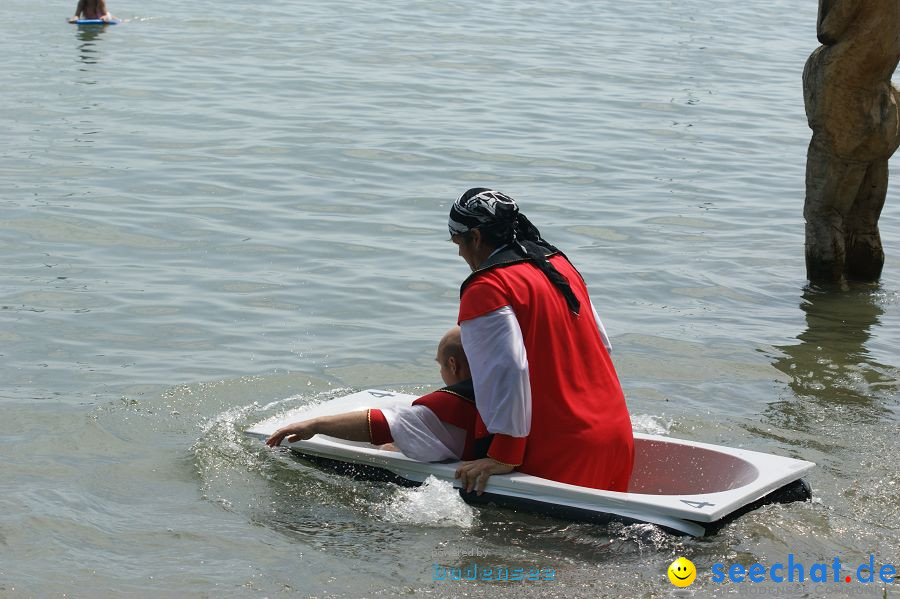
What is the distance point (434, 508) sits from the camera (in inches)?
235

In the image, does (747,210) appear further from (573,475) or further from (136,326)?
(573,475)

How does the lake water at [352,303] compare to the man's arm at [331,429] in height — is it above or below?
below

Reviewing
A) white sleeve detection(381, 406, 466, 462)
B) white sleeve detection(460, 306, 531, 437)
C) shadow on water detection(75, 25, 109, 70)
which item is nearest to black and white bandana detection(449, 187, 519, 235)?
white sleeve detection(460, 306, 531, 437)

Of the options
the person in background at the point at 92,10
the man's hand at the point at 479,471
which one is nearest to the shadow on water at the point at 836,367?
the man's hand at the point at 479,471

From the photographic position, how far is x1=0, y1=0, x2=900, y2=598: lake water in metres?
5.77

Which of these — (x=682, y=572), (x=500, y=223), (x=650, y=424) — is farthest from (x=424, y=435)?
(x=650, y=424)

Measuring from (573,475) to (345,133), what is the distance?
1081cm

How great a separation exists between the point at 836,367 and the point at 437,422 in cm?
392

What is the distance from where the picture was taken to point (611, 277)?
35.5 feet

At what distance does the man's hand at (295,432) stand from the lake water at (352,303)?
25cm

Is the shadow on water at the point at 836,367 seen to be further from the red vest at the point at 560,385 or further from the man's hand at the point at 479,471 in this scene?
the man's hand at the point at 479,471

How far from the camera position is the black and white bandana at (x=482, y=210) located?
224 inches

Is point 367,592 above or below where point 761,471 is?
below

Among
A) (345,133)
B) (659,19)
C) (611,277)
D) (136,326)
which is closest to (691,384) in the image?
(611,277)
